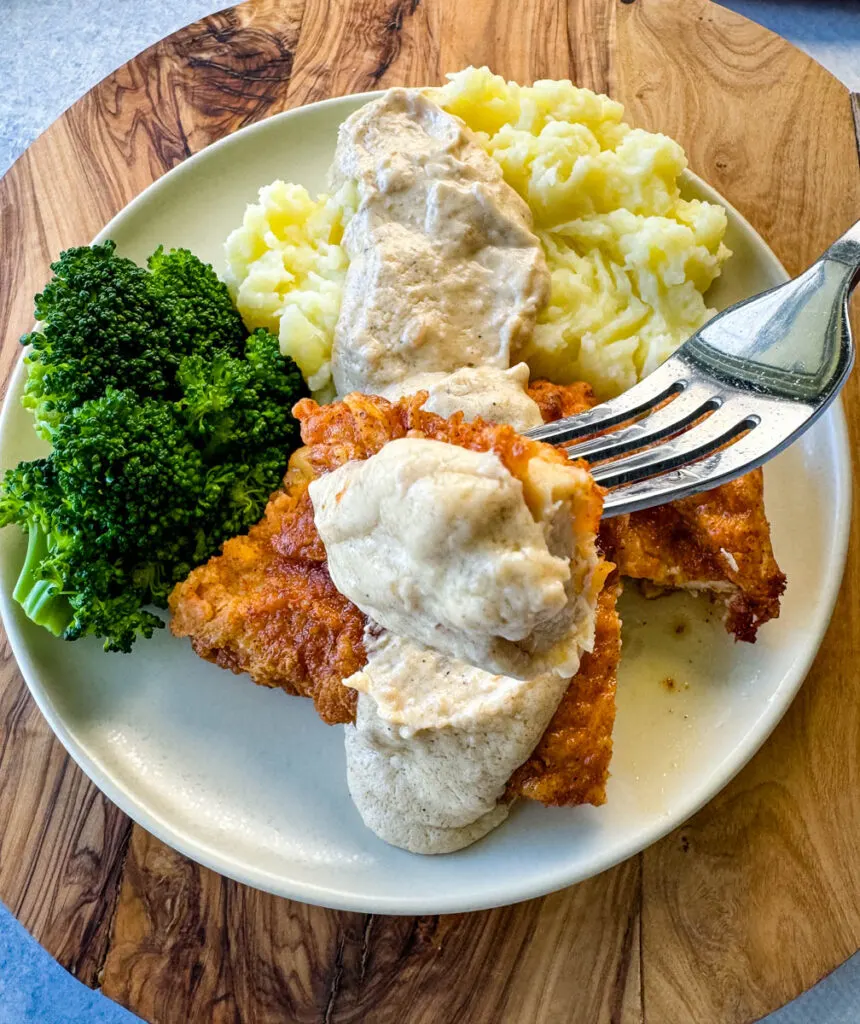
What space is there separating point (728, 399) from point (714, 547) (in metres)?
0.53

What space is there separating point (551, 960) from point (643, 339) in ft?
7.86

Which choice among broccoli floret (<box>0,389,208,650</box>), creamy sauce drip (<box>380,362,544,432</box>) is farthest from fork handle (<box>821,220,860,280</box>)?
broccoli floret (<box>0,389,208,650</box>)

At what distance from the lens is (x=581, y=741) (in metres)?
2.94

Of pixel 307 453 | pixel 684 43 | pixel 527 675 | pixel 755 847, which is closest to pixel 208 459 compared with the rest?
pixel 307 453

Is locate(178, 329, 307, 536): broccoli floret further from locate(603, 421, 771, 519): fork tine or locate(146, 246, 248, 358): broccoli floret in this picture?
locate(603, 421, 771, 519): fork tine

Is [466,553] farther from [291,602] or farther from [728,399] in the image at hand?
[728,399]

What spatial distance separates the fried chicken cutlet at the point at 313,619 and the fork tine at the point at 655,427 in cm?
50

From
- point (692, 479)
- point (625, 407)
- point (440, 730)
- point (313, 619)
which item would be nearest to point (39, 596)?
point (313, 619)

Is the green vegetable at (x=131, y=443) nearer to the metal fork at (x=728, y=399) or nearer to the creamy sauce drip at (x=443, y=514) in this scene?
the creamy sauce drip at (x=443, y=514)

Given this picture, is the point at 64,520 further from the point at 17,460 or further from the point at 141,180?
the point at 141,180

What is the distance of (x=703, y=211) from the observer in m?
3.56

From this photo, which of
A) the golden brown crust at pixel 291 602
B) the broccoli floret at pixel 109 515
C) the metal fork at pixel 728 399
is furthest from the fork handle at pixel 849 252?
the broccoli floret at pixel 109 515

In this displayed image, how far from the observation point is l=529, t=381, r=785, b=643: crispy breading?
3.12 m

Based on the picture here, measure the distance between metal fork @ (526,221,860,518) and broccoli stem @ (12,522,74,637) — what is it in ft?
5.93
